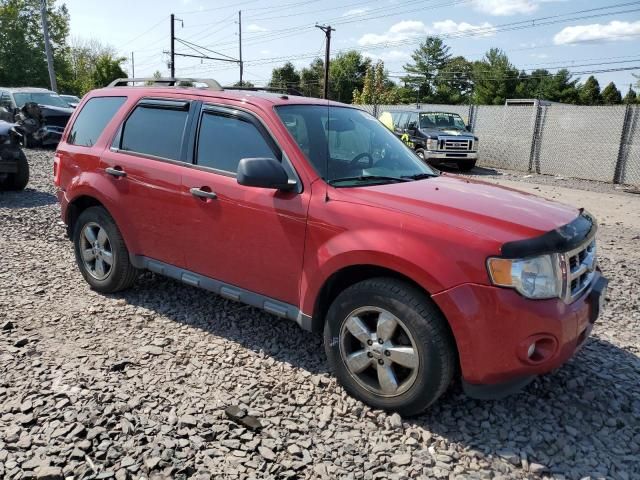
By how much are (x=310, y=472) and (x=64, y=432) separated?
52.6 inches

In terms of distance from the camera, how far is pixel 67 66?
56750 millimetres

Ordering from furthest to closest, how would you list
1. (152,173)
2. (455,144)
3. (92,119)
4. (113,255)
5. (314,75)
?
(314,75), (455,144), (92,119), (113,255), (152,173)

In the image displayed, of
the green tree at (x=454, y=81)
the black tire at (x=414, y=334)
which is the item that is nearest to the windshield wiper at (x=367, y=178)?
the black tire at (x=414, y=334)

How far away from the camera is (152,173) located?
159 inches

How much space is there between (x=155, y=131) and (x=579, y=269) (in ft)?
10.6

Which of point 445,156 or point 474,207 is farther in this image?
point 445,156

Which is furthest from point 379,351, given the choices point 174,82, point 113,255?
point 174,82

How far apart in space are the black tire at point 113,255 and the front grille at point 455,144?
518 inches

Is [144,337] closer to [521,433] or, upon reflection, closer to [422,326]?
[422,326]

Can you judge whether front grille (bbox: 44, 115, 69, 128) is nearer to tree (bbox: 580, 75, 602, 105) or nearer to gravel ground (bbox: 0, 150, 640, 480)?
gravel ground (bbox: 0, 150, 640, 480)

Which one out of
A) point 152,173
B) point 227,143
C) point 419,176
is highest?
point 227,143

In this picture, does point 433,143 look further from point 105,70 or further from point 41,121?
point 105,70

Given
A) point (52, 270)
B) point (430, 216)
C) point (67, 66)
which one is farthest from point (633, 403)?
point (67, 66)

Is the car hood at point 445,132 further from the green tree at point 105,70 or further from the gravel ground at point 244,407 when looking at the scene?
the green tree at point 105,70
